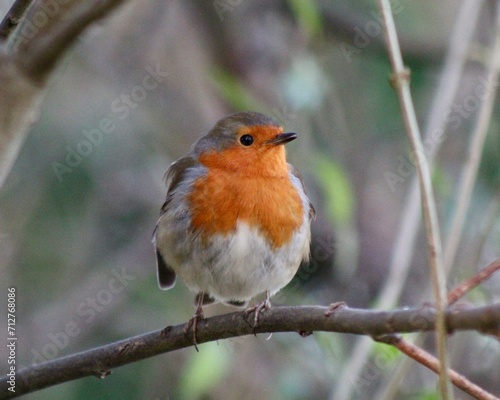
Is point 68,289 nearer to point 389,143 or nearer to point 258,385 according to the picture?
point 258,385

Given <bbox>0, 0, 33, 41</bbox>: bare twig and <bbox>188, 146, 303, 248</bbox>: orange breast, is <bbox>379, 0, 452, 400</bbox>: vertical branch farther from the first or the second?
<bbox>188, 146, 303, 248</bbox>: orange breast

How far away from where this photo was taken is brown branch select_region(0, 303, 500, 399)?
1.63 metres

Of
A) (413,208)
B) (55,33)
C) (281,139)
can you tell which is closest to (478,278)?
(55,33)

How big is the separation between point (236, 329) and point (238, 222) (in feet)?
2.95

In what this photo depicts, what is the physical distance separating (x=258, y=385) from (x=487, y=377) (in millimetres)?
1451

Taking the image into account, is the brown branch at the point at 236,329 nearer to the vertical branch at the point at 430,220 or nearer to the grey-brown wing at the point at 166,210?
the vertical branch at the point at 430,220

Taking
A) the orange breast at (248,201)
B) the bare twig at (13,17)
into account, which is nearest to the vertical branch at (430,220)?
the bare twig at (13,17)

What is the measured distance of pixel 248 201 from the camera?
3.61m

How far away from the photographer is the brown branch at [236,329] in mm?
1632

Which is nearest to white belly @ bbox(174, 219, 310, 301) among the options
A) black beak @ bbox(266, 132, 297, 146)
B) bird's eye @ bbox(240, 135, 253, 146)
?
black beak @ bbox(266, 132, 297, 146)

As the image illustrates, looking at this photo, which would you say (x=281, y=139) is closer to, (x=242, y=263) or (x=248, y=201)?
(x=248, y=201)

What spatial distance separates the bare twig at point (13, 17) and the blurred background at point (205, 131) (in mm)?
2455

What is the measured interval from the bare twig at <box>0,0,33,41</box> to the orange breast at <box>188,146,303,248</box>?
147cm

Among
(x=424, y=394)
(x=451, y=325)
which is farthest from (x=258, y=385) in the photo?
(x=451, y=325)
